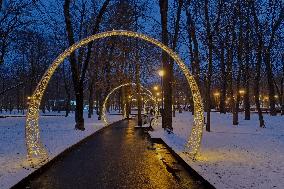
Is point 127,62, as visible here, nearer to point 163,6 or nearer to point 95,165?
point 163,6

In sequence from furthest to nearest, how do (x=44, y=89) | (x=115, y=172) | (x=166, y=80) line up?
(x=166, y=80) < (x=44, y=89) < (x=115, y=172)

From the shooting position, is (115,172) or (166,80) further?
(166,80)

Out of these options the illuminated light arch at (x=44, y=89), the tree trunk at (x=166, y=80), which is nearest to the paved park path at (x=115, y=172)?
the illuminated light arch at (x=44, y=89)

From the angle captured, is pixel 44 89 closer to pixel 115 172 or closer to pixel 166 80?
pixel 115 172

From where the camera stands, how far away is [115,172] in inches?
500

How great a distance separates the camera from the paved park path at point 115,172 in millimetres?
10773

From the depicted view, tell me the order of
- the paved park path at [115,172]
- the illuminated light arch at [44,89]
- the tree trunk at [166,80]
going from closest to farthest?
the paved park path at [115,172] → the illuminated light arch at [44,89] → the tree trunk at [166,80]

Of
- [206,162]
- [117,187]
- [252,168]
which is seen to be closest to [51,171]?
[117,187]

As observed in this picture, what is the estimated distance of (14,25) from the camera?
3114cm

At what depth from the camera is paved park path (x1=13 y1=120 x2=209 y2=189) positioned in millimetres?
10773

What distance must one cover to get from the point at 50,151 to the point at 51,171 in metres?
4.60

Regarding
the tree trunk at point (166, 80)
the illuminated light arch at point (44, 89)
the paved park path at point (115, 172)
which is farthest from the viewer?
the tree trunk at point (166, 80)

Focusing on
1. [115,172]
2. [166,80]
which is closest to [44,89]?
[115,172]

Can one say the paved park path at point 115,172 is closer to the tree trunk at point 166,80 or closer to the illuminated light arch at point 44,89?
the illuminated light arch at point 44,89
